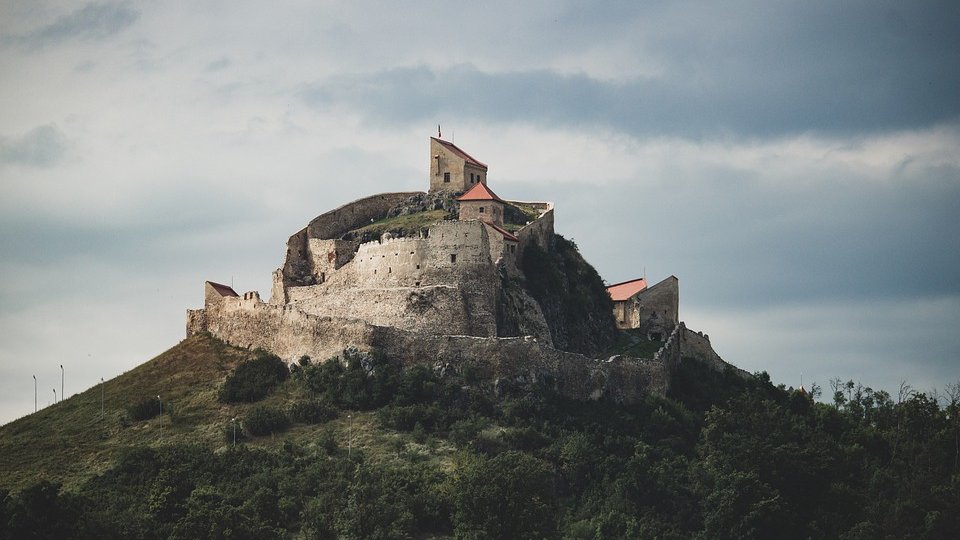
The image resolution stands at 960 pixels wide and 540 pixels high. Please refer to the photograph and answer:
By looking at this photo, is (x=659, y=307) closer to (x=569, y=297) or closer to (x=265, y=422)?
(x=569, y=297)

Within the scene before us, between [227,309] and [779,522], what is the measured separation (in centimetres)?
3137

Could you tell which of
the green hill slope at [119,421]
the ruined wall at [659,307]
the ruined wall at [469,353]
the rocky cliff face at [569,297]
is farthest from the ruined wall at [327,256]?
the ruined wall at [659,307]

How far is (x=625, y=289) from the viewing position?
111188 millimetres

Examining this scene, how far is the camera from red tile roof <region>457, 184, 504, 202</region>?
10462 centimetres

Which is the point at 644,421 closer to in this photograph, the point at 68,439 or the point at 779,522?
the point at 779,522

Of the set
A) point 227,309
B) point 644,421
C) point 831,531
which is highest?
point 227,309

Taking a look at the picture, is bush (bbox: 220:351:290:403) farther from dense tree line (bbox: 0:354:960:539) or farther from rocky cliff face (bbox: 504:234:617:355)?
rocky cliff face (bbox: 504:234:617:355)

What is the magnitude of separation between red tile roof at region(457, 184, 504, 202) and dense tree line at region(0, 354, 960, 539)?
48.2 ft

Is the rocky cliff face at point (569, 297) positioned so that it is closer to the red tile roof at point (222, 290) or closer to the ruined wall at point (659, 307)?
the ruined wall at point (659, 307)

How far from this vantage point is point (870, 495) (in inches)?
3740

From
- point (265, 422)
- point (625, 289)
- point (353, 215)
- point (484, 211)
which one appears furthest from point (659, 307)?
point (265, 422)

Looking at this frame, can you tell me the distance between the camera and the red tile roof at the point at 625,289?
11006 centimetres

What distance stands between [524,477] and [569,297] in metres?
21.6

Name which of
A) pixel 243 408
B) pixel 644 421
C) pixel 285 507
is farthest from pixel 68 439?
pixel 644 421
